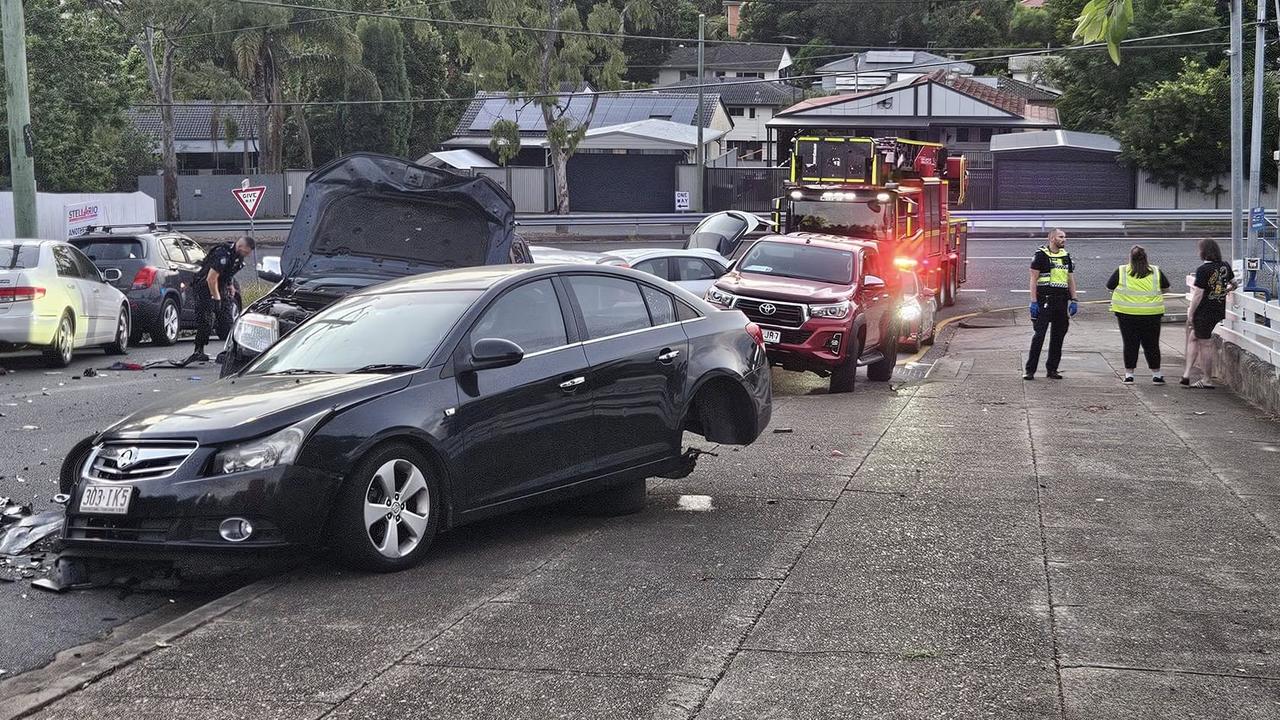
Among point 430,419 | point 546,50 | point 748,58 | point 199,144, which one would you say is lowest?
point 430,419

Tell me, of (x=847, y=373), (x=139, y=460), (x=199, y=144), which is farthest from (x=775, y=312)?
(x=199, y=144)

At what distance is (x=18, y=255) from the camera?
652 inches

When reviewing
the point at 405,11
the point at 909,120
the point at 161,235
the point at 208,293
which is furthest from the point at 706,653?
the point at 909,120

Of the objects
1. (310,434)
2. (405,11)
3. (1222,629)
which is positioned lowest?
(1222,629)

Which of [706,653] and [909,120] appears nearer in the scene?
[706,653]

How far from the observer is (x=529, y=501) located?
7.73 metres

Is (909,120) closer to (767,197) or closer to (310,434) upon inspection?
(767,197)

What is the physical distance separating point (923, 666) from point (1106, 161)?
4762cm

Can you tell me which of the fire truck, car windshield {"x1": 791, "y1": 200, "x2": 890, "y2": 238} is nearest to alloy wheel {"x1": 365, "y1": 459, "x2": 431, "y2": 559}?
the fire truck

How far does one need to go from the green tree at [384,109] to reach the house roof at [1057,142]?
26352 mm

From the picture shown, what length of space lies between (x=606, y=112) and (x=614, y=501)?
60.4 metres

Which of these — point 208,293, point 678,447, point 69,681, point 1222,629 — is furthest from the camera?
point 208,293

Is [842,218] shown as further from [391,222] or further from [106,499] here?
[106,499]

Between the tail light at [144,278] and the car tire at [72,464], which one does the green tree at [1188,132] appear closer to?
the tail light at [144,278]
